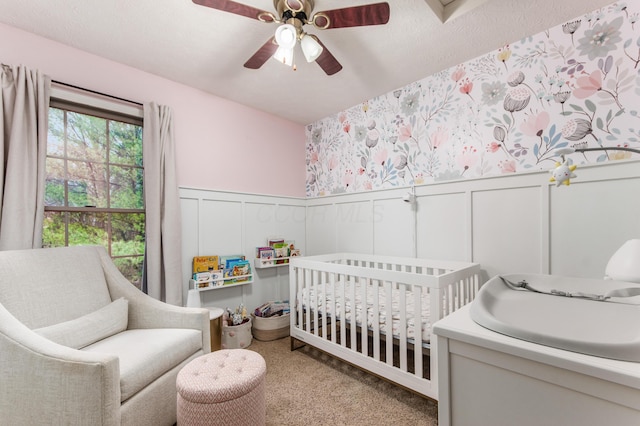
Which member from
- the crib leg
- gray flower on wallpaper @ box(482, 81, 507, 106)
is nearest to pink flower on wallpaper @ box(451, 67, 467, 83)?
gray flower on wallpaper @ box(482, 81, 507, 106)

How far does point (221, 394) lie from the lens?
4.00ft

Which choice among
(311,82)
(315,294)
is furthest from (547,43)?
(315,294)

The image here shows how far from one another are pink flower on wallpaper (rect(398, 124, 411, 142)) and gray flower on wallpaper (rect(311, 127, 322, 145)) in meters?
1.12

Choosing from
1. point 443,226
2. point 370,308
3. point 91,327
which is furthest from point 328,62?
point 91,327

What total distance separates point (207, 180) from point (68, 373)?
1910 millimetres

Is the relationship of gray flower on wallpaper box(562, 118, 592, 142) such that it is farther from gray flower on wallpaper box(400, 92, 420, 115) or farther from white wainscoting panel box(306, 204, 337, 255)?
white wainscoting panel box(306, 204, 337, 255)

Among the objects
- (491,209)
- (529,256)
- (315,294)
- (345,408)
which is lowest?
(345,408)

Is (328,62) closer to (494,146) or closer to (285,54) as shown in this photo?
(285,54)

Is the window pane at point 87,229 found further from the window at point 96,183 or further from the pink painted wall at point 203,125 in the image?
the pink painted wall at point 203,125

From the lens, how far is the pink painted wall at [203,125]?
6.41ft

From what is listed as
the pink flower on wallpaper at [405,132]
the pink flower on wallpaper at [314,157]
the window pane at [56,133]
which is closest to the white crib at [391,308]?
the pink flower on wallpaper at [405,132]

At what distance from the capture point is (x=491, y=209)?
2.12 m

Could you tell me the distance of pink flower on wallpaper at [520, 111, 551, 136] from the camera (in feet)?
6.22

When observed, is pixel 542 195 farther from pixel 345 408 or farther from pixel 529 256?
pixel 345 408
